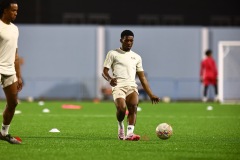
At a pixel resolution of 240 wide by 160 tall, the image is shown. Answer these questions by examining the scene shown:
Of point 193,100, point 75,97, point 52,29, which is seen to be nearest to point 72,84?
point 75,97

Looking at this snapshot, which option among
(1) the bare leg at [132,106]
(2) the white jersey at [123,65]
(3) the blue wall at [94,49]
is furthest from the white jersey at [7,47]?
(3) the blue wall at [94,49]

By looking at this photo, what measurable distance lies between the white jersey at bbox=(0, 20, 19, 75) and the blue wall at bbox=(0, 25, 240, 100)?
1022 inches

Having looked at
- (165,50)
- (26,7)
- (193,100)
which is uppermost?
(26,7)

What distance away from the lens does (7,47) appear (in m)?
11.5

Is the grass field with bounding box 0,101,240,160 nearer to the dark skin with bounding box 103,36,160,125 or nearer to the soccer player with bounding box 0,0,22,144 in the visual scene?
the dark skin with bounding box 103,36,160,125

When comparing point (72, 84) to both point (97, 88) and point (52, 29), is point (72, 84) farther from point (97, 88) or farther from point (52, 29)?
point (52, 29)

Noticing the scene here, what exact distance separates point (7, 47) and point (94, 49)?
27.3 metres

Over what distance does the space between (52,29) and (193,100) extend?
865cm

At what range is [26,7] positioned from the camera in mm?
39531

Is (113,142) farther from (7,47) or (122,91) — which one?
(7,47)

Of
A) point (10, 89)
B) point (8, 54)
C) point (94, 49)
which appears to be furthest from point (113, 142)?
point (94, 49)

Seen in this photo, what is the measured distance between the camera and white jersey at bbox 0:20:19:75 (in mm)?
11430

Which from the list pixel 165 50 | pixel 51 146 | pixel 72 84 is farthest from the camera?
pixel 165 50

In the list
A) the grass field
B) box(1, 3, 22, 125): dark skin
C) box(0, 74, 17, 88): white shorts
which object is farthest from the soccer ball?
box(0, 74, 17, 88): white shorts
